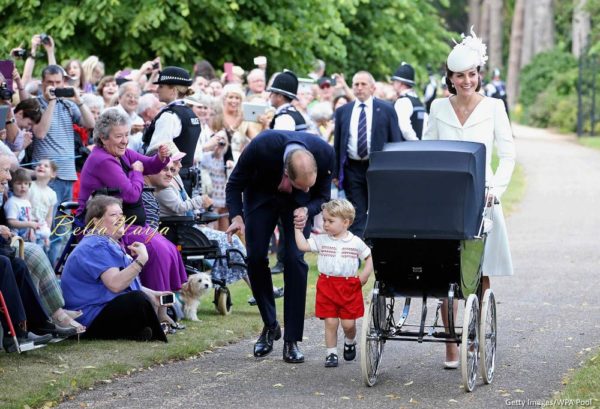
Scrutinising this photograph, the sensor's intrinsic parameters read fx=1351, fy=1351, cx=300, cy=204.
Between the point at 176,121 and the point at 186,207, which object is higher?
the point at 176,121

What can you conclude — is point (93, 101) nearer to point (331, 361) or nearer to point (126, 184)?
point (126, 184)

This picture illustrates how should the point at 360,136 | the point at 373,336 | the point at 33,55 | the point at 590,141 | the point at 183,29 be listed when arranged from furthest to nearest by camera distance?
the point at 590,141, the point at 183,29, the point at 360,136, the point at 33,55, the point at 373,336

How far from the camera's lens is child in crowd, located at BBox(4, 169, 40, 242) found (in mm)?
11945

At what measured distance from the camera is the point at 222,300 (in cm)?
1215

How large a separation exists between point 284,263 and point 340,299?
27.1 inches

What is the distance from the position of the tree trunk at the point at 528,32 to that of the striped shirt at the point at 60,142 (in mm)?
50597

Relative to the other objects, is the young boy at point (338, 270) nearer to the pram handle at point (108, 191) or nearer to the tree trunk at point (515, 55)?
the pram handle at point (108, 191)

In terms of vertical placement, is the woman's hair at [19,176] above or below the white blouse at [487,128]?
below

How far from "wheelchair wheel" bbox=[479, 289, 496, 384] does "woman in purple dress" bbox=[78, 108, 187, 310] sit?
304cm

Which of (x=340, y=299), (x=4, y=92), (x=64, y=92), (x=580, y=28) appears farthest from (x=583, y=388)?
(x=580, y=28)

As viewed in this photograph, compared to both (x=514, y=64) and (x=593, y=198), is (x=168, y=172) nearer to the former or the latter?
(x=593, y=198)

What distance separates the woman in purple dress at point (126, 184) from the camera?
1090cm

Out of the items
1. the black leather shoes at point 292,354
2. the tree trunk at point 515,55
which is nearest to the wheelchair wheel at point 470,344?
the black leather shoes at point 292,354

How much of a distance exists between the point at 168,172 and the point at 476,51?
3.58 metres
